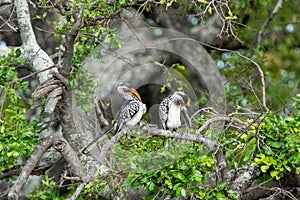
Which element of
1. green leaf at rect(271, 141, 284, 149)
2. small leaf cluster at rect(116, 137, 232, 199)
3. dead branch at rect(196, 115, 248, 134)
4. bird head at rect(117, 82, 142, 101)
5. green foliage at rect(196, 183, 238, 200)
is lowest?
green foliage at rect(196, 183, 238, 200)

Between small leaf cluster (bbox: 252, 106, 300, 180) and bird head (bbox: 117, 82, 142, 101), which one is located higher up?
bird head (bbox: 117, 82, 142, 101)

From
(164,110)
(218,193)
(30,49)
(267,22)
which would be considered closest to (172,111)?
(164,110)

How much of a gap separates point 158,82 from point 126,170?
419 millimetres

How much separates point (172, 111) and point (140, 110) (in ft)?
0.45

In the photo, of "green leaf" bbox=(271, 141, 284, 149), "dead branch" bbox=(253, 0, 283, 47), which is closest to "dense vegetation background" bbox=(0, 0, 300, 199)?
"green leaf" bbox=(271, 141, 284, 149)

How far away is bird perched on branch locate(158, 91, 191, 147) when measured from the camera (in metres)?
2.74

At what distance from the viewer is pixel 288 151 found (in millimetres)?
2881

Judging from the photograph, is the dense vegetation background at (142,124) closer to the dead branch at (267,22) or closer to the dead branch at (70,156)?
the dead branch at (70,156)

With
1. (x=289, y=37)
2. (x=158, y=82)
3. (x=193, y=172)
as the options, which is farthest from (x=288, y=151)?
(x=289, y=37)

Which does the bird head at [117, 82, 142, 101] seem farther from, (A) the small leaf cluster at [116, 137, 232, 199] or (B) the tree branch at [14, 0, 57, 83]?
(B) the tree branch at [14, 0, 57, 83]

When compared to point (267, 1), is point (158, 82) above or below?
above

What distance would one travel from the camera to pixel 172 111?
9.11ft

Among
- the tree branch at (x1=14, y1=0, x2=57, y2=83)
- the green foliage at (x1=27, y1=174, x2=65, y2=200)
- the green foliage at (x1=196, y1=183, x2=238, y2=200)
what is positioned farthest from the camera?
the tree branch at (x1=14, y1=0, x2=57, y2=83)

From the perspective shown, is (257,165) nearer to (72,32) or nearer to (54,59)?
(72,32)
